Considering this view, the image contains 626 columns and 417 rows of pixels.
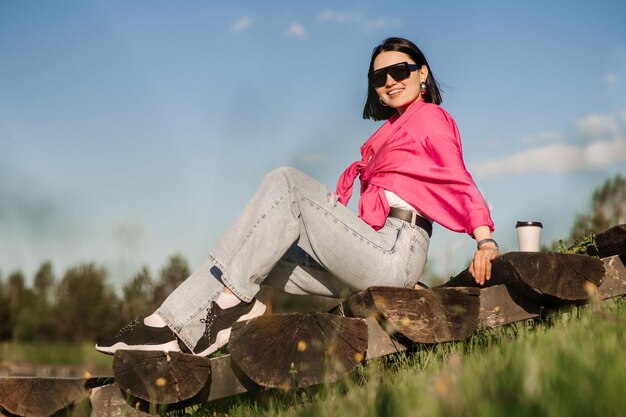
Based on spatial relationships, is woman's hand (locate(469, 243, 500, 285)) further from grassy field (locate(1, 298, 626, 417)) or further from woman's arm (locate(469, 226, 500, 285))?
grassy field (locate(1, 298, 626, 417))

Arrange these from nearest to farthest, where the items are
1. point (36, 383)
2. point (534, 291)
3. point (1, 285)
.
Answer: point (36, 383), point (534, 291), point (1, 285)

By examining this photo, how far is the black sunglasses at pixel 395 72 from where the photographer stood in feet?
15.0

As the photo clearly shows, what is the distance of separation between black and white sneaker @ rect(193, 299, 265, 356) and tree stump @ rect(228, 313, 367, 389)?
285 millimetres

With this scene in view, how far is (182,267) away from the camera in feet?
164

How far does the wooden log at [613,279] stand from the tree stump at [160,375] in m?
2.52

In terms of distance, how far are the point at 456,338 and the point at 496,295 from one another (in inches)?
20.9

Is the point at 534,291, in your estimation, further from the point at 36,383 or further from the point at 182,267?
the point at 182,267

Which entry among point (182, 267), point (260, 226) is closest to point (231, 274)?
point (260, 226)

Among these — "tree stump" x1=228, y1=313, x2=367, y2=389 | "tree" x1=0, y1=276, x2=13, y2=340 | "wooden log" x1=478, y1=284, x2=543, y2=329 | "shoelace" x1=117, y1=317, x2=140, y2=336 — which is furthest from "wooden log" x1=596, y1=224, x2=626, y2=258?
"tree" x1=0, y1=276, x2=13, y2=340

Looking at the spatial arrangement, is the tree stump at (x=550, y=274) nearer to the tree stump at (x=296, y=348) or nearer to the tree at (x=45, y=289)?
the tree stump at (x=296, y=348)

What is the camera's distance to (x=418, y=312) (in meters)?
3.40

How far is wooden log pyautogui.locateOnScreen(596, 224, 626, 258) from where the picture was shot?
13.8 ft

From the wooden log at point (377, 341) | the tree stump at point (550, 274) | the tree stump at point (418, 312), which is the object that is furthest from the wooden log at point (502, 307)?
the wooden log at point (377, 341)

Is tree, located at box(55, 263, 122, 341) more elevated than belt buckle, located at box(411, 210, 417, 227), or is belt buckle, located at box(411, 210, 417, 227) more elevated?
belt buckle, located at box(411, 210, 417, 227)
